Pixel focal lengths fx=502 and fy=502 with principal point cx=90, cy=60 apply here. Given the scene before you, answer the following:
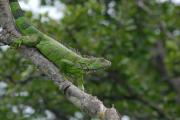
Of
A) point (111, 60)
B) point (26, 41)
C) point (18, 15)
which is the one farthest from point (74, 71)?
point (111, 60)

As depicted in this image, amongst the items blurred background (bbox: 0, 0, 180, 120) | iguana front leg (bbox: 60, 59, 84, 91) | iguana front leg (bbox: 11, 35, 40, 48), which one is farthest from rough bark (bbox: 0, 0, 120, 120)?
blurred background (bbox: 0, 0, 180, 120)

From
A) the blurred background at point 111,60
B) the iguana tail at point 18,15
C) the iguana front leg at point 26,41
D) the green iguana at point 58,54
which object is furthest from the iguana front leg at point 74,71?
the blurred background at point 111,60

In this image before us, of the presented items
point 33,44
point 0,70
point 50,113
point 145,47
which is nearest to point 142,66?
point 145,47

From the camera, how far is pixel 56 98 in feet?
21.4

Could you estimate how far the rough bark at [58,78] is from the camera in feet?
7.02

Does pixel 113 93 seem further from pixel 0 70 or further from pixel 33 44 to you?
pixel 33 44

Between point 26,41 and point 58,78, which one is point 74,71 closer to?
point 26,41

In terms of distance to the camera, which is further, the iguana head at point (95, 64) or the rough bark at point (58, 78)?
the iguana head at point (95, 64)

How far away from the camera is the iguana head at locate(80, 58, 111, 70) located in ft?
9.05

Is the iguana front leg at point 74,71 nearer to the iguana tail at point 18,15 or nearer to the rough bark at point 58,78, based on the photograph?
the rough bark at point 58,78

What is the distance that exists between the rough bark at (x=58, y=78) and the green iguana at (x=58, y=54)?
0.07 m

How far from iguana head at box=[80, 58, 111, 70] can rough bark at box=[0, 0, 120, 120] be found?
29 centimetres

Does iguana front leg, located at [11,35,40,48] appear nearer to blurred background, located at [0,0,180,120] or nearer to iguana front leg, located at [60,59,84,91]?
iguana front leg, located at [60,59,84,91]

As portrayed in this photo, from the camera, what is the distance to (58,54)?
291 cm
